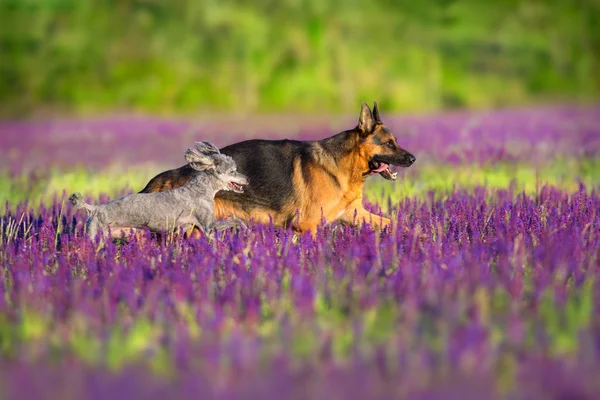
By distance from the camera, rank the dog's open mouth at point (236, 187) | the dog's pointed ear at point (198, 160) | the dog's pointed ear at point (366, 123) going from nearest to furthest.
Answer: the dog's pointed ear at point (198, 160)
the dog's open mouth at point (236, 187)
the dog's pointed ear at point (366, 123)

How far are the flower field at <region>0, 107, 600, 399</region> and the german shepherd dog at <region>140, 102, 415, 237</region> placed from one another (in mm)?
529

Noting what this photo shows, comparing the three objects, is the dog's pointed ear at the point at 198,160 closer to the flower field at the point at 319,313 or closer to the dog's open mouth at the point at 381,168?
the flower field at the point at 319,313

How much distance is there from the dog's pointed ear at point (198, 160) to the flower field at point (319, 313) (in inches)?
23.9

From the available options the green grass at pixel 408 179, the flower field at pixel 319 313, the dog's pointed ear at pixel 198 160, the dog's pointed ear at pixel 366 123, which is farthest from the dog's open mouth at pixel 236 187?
the green grass at pixel 408 179

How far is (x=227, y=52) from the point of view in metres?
33.6

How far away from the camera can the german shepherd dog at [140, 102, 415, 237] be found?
636cm

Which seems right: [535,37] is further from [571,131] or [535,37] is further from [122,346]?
[122,346]

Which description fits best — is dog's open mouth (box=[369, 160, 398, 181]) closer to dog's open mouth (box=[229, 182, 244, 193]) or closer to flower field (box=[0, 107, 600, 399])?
flower field (box=[0, 107, 600, 399])

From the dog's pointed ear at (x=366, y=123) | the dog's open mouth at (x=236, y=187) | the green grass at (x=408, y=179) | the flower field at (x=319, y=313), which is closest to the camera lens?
the flower field at (x=319, y=313)

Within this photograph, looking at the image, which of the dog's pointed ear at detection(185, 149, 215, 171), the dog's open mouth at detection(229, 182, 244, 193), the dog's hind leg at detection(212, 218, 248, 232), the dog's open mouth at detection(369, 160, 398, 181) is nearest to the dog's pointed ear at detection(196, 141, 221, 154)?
the dog's pointed ear at detection(185, 149, 215, 171)

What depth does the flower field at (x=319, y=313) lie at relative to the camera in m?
2.54

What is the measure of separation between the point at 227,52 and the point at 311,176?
91.9 ft

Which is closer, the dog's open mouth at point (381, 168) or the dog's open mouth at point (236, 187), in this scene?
the dog's open mouth at point (236, 187)

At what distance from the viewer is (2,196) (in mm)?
9367
